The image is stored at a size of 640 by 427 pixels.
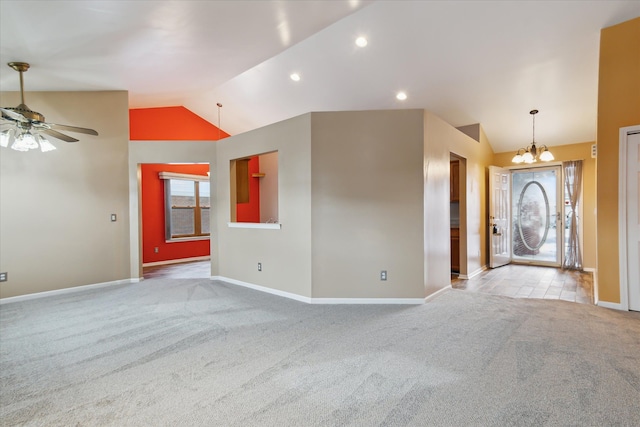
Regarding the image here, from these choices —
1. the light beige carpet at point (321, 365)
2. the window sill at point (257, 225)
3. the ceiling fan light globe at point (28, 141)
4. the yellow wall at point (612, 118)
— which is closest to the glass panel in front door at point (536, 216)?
the yellow wall at point (612, 118)

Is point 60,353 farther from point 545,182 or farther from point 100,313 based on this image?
point 545,182

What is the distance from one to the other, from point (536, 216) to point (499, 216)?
3.82 ft

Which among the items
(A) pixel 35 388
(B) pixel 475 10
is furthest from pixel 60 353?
(B) pixel 475 10

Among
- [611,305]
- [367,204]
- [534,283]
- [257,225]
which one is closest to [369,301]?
[367,204]

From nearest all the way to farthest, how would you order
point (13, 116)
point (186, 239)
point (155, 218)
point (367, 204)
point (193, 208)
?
point (13, 116) → point (367, 204) → point (155, 218) → point (186, 239) → point (193, 208)

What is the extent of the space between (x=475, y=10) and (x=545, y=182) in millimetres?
4773

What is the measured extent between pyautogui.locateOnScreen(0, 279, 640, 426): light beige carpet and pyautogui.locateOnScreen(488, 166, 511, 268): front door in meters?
2.56

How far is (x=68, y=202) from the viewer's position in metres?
4.68

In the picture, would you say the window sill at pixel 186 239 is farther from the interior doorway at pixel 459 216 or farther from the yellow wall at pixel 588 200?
the yellow wall at pixel 588 200

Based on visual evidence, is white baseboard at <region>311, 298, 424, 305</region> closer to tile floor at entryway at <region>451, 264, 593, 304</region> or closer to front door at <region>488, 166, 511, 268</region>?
tile floor at entryway at <region>451, 264, 593, 304</region>

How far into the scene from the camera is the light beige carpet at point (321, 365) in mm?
1783

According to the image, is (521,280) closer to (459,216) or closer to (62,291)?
(459,216)

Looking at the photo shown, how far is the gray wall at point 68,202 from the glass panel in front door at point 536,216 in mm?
8033

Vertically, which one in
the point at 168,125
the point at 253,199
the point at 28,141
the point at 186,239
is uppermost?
the point at 168,125
